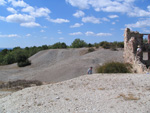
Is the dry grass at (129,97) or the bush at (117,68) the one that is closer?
the dry grass at (129,97)

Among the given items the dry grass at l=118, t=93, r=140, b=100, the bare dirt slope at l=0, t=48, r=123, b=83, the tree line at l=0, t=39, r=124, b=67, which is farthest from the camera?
the tree line at l=0, t=39, r=124, b=67

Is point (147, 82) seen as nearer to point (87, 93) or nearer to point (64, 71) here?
point (87, 93)

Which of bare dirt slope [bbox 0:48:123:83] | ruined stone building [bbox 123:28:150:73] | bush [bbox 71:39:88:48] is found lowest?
bare dirt slope [bbox 0:48:123:83]

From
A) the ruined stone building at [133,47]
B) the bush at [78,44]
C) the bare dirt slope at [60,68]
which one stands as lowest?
the bare dirt slope at [60,68]

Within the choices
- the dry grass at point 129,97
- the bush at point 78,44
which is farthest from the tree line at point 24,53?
the dry grass at point 129,97

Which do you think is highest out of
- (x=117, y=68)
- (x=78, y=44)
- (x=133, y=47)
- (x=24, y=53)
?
(x=78, y=44)

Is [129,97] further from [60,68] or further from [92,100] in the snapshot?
[60,68]

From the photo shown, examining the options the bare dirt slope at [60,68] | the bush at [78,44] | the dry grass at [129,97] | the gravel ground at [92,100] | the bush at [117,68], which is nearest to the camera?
the gravel ground at [92,100]

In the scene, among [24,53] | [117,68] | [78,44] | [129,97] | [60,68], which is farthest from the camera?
[78,44]

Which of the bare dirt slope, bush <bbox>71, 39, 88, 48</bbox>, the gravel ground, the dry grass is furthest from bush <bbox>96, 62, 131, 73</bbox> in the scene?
bush <bbox>71, 39, 88, 48</bbox>

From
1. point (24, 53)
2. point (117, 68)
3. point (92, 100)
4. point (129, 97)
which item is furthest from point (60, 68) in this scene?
point (24, 53)

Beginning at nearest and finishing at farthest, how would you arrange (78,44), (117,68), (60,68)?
(117,68) → (60,68) → (78,44)

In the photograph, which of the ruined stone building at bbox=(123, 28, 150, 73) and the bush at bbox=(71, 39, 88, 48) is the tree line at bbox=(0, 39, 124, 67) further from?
the ruined stone building at bbox=(123, 28, 150, 73)

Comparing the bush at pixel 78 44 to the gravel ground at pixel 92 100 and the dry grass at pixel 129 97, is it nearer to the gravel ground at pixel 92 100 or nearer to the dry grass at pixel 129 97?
the gravel ground at pixel 92 100
